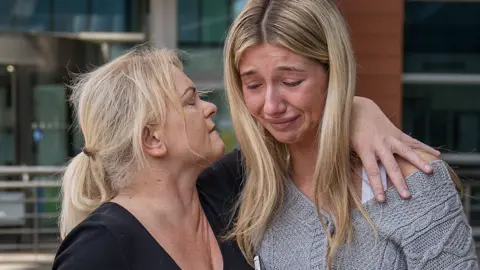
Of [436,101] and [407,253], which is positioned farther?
[436,101]

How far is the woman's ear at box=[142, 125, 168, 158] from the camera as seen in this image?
1638mm

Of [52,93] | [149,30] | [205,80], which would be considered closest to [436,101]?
[205,80]

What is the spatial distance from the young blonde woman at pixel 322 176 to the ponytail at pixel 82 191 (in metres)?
0.43

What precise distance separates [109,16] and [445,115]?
12.5 ft

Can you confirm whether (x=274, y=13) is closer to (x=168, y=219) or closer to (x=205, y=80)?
(x=168, y=219)

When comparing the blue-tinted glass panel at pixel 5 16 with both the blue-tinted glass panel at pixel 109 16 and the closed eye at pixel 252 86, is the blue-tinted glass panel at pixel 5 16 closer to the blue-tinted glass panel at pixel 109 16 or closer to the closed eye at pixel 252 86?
the blue-tinted glass panel at pixel 109 16

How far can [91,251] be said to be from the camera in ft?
4.57

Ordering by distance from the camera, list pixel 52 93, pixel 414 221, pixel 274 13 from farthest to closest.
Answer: pixel 52 93
pixel 274 13
pixel 414 221

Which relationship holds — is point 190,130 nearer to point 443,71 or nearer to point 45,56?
point 45,56

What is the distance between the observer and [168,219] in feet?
5.42

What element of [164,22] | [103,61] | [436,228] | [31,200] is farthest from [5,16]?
[436,228]

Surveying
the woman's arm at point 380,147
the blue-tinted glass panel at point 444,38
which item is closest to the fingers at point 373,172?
the woman's arm at point 380,147

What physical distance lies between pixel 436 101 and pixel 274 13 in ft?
17.3

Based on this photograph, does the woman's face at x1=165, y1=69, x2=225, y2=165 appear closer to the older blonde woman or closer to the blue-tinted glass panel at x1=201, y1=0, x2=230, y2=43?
the older blonde woman
